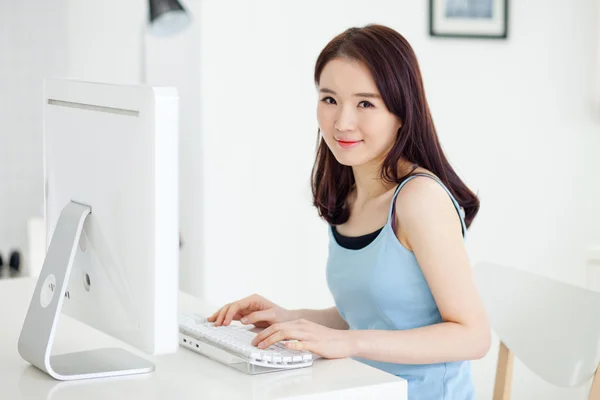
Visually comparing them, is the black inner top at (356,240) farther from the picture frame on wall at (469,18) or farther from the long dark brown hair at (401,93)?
the picture frame on wall at (469,18)

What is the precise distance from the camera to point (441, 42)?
336 cm

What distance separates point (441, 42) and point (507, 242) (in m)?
0.80

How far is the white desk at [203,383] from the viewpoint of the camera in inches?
53.3

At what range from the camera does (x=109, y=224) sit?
55.4 inches

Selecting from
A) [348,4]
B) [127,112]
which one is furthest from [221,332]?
[348,4]

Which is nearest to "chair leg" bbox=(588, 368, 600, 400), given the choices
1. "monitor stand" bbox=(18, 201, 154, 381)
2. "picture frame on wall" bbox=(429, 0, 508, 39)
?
"monitor stand" bbox=(18, 201, 154, 381)

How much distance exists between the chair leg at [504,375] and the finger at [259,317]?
68cm

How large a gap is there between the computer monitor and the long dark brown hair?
552 mm

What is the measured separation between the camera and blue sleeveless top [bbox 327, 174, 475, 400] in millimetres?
1741

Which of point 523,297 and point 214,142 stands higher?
point 214,142

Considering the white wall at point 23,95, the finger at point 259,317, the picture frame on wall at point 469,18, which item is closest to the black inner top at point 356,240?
the finger at point 259,317

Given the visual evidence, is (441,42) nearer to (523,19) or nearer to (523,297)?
(523,19)

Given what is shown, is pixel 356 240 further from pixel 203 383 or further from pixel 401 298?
pixel 203 383

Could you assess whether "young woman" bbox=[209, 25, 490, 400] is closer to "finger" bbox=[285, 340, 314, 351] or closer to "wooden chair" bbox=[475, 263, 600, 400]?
"finger" bbox=[285, 340, 314, 351]
